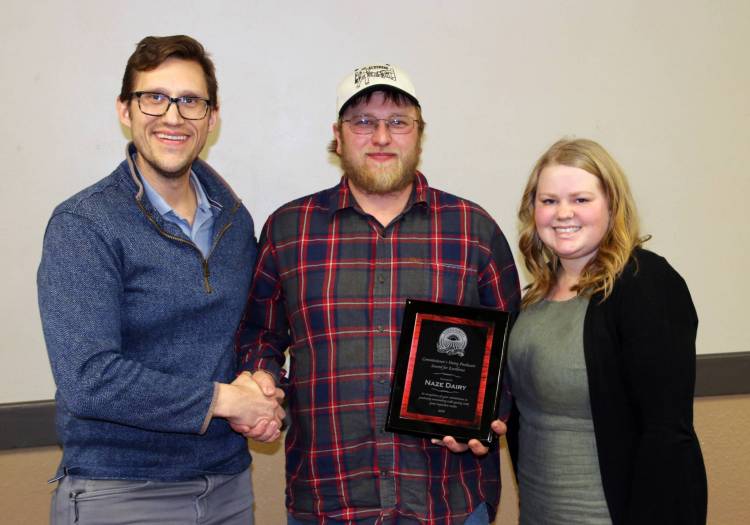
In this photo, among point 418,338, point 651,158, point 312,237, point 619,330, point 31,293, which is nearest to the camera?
point 619,330

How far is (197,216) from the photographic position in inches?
89.4

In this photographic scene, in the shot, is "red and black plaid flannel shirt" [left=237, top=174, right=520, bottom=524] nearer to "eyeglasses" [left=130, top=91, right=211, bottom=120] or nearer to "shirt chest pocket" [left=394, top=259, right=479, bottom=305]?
"shirt chest pocket" [left=394, top=259, right=479, bottom=305]

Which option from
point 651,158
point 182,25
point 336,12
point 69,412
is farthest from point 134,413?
point 651,158

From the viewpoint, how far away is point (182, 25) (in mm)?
2855

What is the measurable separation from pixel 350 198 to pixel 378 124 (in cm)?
26

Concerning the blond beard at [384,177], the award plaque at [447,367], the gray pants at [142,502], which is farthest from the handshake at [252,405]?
the blond beard at [384,177]

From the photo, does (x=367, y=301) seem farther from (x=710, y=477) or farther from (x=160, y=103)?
(x=710, y=477)

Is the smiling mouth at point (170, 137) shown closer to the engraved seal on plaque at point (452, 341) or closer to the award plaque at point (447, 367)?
the award plaque at point (447, 367)

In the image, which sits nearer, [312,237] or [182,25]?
[312,237]

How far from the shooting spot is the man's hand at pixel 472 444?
6.91 ft

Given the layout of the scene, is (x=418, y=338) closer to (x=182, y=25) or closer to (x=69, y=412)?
(x=69, y=412)

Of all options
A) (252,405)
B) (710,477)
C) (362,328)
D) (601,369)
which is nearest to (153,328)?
(252,405)

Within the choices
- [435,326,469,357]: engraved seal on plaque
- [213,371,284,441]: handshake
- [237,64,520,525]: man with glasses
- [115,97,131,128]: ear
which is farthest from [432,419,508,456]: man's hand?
[115,97,131,128]: ear

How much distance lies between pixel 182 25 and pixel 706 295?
2.46 meters
